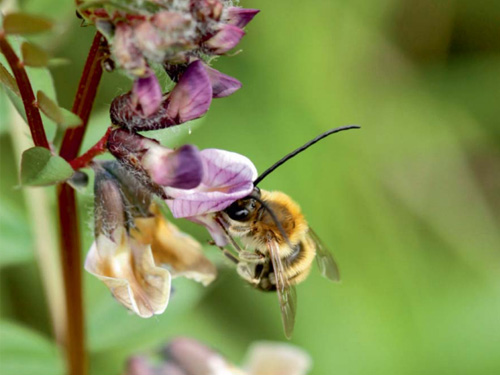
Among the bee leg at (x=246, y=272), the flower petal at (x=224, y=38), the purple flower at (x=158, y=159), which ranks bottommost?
the bee leg at (x=246, y=272)

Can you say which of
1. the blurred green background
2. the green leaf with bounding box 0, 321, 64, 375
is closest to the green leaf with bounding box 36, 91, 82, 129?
the green leaf with bounding box 0, 321, 64, 375

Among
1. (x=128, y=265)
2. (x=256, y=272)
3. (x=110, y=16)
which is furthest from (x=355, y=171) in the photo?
(x=110, y=16)

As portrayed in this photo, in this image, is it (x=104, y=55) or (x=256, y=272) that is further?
(x=256, y=272)

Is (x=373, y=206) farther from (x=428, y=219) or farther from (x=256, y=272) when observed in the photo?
(x=256, y=272)

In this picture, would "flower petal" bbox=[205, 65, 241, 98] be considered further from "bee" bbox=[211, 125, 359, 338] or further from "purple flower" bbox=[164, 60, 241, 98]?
"bee" bbox=[211, 125, 359, 338]

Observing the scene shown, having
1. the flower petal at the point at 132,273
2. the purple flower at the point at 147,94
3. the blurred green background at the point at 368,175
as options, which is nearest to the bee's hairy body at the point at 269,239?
the flower petal at the point at 132,273

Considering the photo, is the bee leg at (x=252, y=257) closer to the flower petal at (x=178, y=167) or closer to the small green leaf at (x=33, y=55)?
the flower petal at (x=178, y=167)

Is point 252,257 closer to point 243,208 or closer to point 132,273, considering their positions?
point 243,208
